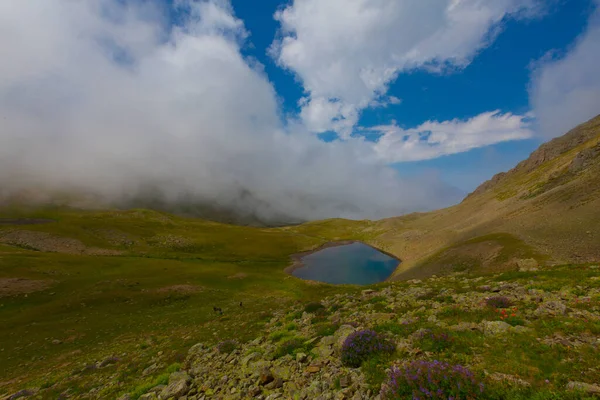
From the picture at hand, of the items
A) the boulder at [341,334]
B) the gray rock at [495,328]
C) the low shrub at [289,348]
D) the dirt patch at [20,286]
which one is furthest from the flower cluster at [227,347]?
the dirt patch at [20,286]

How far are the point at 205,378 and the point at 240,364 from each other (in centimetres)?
171

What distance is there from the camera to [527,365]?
767cm

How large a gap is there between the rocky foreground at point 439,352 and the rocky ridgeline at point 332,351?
41 millimetres

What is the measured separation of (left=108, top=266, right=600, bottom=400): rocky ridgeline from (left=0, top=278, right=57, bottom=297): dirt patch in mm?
50037

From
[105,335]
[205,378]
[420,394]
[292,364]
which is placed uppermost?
[420,394]

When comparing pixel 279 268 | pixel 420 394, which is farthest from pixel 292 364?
pixel 279 268

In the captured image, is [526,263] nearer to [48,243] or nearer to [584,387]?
[584,387]

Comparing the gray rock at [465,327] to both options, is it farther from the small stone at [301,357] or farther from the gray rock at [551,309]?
the small stone at [301,357]

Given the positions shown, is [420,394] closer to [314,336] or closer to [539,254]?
[314,336]

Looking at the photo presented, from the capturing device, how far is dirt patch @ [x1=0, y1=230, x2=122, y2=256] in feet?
308

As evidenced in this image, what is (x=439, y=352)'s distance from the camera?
9.39 m

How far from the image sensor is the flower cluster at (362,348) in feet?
32.9

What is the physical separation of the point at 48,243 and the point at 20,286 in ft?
215

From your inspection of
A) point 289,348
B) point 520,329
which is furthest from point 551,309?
point 289,348
